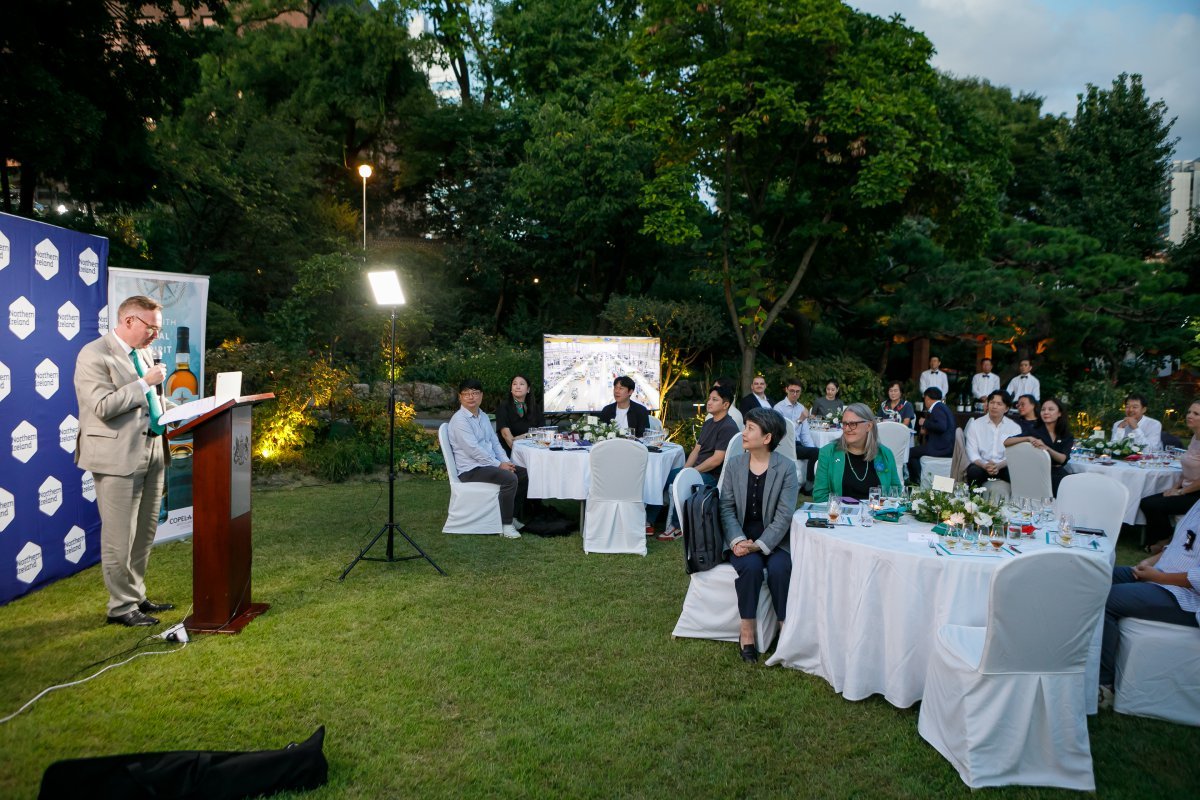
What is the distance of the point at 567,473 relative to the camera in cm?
697

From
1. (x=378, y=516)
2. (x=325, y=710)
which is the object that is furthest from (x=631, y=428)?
(x=325, y=710)

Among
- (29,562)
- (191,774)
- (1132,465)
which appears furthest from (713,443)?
(29,562)

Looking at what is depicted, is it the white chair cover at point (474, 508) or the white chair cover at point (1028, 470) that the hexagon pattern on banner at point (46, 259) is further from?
the white chair cover at point (1028, 470)

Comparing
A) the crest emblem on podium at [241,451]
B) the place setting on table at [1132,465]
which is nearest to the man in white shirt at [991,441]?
the place setting on table at [1132,465]

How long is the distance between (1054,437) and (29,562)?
837cm

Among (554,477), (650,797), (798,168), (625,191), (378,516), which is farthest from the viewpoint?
(625,191)

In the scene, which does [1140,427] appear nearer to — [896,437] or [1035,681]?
[896,437]

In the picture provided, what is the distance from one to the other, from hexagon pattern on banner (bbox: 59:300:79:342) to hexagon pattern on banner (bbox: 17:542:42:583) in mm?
1427

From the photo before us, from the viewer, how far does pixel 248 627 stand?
441cm

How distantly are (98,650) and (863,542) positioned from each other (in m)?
4.06

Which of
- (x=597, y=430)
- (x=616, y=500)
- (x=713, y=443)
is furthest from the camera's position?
(x=597, y=430)

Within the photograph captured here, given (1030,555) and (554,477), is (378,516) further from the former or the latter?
(1030,555)

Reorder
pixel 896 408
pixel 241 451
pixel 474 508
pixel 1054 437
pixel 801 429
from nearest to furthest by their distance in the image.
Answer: pixel 241 451 < pixel 474 508 < pixel 1054 437 < pixel 801 429 < pixel 896 408

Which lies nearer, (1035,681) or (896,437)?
(1035,681)
